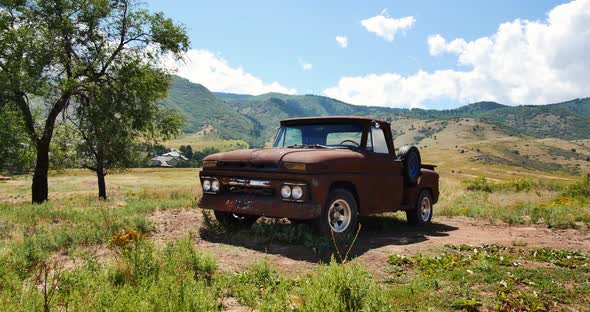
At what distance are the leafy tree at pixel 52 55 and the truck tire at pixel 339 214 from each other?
15228 mm

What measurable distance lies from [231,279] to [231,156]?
10.4 ft

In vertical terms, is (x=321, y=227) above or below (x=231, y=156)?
below

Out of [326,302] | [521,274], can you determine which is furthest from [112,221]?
[521,274]

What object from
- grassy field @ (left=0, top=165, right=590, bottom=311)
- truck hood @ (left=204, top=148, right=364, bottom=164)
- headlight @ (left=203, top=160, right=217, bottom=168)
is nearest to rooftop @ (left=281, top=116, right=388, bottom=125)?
truck hood @ (left=204, top=148, right=364, bottom=164)

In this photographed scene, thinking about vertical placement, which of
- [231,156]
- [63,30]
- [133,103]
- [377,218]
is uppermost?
[63,30]

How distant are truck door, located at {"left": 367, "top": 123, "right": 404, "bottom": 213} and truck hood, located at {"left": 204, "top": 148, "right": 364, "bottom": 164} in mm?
489

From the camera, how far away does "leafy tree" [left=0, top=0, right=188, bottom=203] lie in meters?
17.8

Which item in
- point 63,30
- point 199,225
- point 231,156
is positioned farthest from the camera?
point 63,30

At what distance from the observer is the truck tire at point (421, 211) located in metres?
9.57

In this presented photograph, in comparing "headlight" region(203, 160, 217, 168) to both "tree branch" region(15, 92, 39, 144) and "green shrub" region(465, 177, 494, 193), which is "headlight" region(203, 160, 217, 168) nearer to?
"tree branch" region(15, 92, 39, 144)

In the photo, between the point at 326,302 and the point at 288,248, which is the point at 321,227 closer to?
the point at 288,248

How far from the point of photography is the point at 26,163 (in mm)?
20250

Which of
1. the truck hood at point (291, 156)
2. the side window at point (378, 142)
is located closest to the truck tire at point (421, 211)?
the side window at point (378, 142)

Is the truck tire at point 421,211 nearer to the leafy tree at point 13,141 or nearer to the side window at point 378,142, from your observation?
the side window at point 378,142
